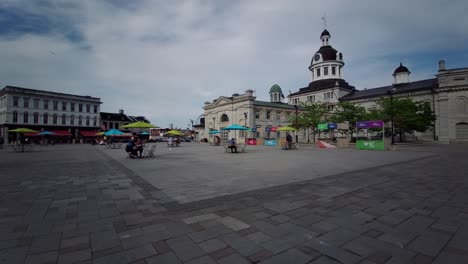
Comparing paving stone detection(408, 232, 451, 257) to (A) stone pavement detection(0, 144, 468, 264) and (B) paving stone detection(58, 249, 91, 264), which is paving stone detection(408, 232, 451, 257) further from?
(B) paving stone detection(58, 249, 91, 264)

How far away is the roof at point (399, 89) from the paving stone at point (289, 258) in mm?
61928

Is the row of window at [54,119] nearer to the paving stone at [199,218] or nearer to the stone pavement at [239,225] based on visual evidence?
the stone pavement at [239,225]

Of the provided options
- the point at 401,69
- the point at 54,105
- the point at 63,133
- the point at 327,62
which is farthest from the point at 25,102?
the point at 401,69

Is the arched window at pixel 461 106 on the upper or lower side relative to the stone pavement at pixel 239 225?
upper

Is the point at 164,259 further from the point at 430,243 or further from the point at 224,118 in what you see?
the point at 224,118

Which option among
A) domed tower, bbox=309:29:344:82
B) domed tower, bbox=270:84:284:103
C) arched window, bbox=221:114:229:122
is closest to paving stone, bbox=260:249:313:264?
arched window, bbox=221:114:229:122

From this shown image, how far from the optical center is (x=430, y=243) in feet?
9.86

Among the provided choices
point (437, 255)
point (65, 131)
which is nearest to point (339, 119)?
point (437, 255)

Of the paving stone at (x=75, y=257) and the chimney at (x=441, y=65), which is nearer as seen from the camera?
the paving stone at (x=75, y=257)

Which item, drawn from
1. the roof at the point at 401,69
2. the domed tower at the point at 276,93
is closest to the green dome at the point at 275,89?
the domed tower at the point at 276,93

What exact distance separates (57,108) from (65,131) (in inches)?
226

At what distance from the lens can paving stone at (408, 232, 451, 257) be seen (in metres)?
2.79

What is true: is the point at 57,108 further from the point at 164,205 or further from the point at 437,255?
the point at 437,255

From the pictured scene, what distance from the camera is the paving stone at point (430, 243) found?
9.15 feet
